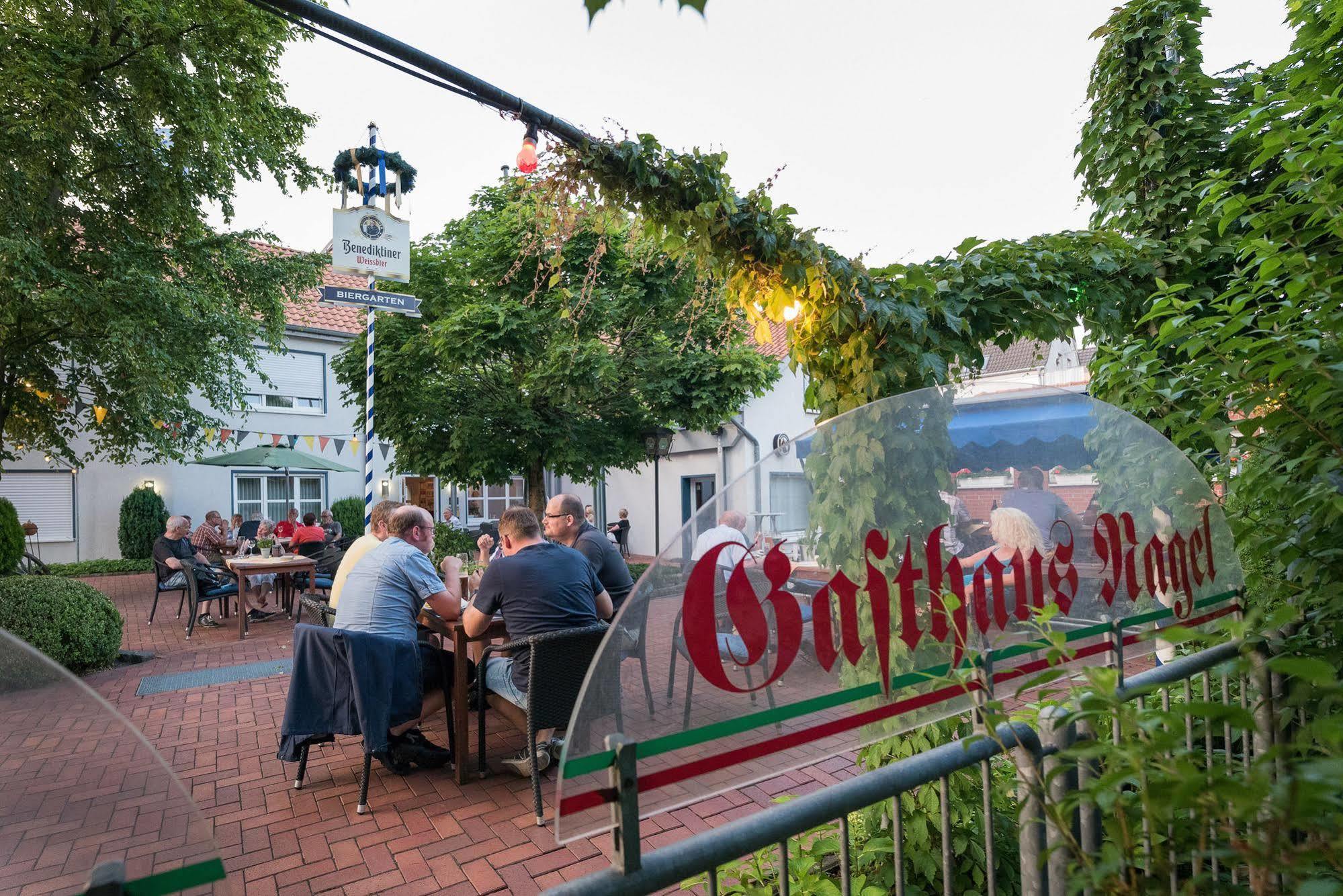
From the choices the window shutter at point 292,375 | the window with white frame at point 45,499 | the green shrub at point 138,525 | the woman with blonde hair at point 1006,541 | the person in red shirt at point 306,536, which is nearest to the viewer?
the woman with blonde hair at point 1006,541

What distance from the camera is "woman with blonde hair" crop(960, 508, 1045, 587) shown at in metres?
1.76

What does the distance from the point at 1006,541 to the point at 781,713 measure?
79cm

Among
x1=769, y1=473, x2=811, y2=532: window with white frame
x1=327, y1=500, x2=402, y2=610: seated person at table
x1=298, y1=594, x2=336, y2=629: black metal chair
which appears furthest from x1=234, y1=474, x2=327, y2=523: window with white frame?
x1=769, y1=473, x2=811, y2=532: window with white frame

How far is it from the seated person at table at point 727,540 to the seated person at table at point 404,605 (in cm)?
323

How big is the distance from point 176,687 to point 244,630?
92.8 inches

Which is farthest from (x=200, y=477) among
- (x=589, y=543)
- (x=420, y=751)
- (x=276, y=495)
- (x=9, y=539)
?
(x=420, y=751)

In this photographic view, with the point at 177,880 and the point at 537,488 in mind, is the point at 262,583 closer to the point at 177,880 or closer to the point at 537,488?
the point at 537,488

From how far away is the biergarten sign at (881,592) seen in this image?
126 centimetres

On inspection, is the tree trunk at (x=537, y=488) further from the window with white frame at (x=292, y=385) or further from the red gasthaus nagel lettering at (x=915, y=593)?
the red gasthaus nagel lettering at (x=915, y=593)

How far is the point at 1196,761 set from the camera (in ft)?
3.25

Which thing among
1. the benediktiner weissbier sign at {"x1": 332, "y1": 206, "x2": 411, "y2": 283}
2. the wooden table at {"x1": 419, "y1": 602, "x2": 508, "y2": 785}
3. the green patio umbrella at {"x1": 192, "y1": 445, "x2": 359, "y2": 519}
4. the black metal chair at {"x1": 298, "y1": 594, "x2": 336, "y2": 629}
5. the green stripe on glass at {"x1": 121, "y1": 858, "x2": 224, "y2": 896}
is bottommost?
the wooden table at {"x1": 419, "y1": 602, "x2": 508, "y2": 785}

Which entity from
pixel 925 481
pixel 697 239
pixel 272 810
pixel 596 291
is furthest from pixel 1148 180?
pixel 596 291

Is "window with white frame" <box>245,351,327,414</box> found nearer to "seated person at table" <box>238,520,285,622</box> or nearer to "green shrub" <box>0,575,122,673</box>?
"seated person at table" <box>238,520,285,622</box>

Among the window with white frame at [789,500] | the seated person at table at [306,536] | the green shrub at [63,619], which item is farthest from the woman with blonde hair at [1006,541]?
the seated person at table at [306,536]
